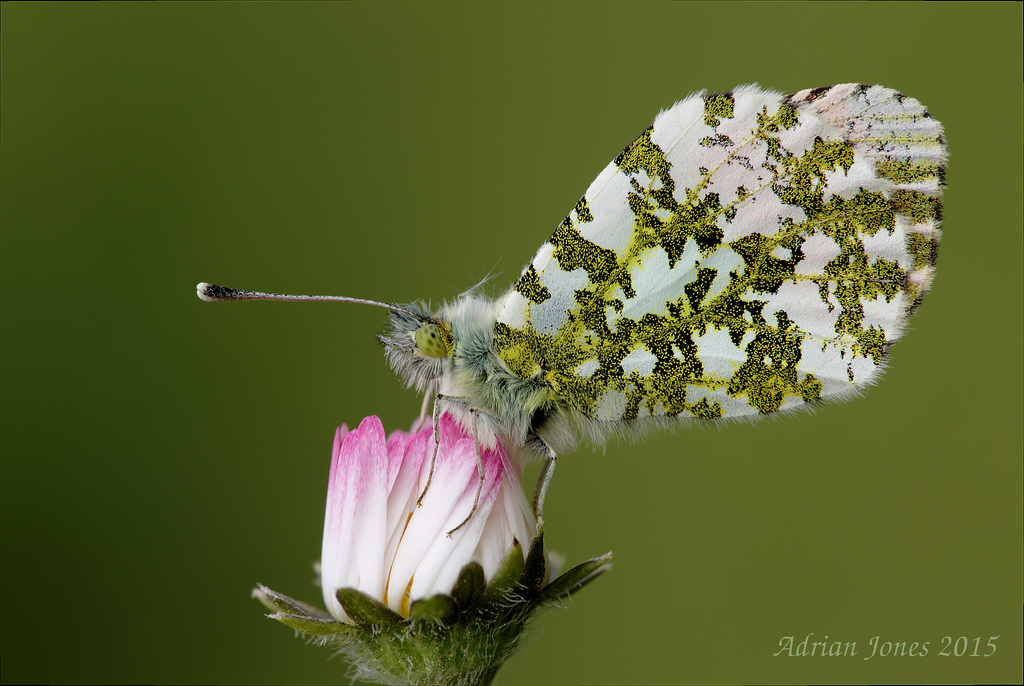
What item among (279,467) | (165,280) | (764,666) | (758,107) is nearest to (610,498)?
(764,666)

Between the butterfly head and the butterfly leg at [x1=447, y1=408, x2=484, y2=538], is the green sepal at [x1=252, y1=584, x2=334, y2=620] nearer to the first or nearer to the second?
the butterfly leg at [x1=447, y1=408, x2=484, y2=538]

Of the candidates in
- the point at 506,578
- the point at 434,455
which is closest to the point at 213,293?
the point at 434,455

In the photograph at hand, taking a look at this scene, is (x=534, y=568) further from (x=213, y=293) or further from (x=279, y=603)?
(x=213, y=293)

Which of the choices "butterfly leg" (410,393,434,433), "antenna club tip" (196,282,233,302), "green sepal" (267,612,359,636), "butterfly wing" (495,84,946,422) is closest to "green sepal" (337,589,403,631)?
"green sepal" (267,612,359,636)

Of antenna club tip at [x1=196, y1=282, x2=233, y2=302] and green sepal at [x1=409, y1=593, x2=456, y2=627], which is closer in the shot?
green sepal at [x1=409, y1=593, x2=456, y2=627]

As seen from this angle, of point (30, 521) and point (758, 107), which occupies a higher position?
point (30, 521)

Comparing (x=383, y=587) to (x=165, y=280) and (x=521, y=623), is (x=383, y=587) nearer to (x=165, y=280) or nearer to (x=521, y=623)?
(x=521, y=623)

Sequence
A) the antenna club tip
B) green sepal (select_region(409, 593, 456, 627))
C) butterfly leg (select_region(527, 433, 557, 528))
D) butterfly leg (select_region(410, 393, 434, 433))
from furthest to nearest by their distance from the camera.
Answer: butterfly leg (select_region(410, 393, 434, 433)) < the antenna club tip < butterfly leg (select_region(527, 433, 557, 528)) < green sepal (select_region(409, 593, 456, 627))
